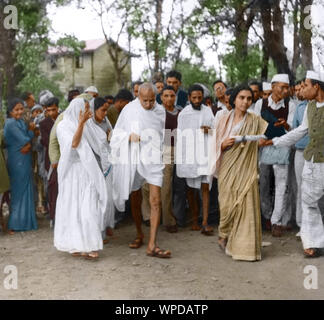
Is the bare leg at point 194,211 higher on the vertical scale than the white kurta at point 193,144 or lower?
lower

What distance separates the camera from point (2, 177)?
22.0 feet

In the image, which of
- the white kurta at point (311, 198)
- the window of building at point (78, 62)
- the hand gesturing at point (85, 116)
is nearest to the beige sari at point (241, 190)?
the white kurta at point (311, 198)

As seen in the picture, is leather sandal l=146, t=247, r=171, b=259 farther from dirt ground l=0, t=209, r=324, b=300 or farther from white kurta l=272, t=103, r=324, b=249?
white kurta l=272, t=103, r=324, b=249

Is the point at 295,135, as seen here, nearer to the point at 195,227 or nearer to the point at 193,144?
Result: the point at 193,144

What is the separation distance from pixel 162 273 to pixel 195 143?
7.48 ft

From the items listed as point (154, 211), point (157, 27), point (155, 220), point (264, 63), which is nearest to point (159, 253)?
point (155, 220)

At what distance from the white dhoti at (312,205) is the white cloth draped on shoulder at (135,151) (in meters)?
1.65

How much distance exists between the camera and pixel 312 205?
5.48 meters

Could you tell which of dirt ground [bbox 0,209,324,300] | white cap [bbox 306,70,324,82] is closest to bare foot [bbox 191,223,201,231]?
dirt ground [bbox 0,209,324,300]

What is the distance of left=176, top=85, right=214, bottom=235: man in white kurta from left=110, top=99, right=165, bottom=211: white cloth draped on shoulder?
1015mm

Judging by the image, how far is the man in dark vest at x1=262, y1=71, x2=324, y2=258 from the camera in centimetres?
532

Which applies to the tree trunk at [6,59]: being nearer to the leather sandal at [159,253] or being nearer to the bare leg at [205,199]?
the bare leg at [205,199]

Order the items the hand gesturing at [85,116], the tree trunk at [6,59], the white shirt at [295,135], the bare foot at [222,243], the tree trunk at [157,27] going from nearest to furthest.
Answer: the hand gesturing at [85,116]
the white shirt at [295,135]
the bare foot at [222,243]
the tree trunk at [6,59]
the tree trunk at [157,27]

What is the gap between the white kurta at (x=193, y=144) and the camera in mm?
6637
